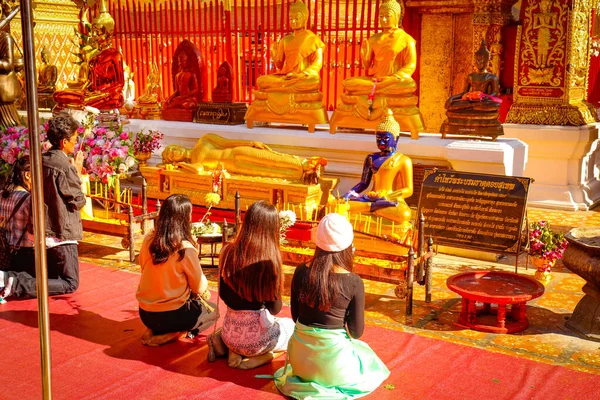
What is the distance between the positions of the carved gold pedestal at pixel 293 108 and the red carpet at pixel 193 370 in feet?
14.7

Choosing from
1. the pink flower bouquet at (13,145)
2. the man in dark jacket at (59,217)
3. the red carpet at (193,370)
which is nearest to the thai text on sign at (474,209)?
the red carpet at (193,370)

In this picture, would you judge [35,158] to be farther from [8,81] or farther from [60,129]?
[8,81]

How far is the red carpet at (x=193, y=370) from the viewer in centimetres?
418

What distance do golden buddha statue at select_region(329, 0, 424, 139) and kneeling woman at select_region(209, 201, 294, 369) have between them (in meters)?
4.56

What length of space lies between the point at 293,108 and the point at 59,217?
4.15 meters

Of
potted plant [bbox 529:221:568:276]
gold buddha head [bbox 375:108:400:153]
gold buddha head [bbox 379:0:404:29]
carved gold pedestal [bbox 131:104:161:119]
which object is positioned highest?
gold buddha head [bbox 379:0:404:29]

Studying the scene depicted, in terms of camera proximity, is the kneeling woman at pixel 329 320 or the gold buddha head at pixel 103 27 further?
the gold buddha head at pixel 103 27

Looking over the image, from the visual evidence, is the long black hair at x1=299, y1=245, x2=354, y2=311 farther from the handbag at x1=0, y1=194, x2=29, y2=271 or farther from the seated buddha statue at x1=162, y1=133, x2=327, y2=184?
the seated buddha statue at x1=162, y1=133, x2=327, y2=184

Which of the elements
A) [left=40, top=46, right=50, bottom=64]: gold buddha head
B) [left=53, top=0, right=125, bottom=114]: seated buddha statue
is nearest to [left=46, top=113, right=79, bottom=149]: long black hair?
[left=53, top=0, right=125, bottom=114]: seated buddha statue

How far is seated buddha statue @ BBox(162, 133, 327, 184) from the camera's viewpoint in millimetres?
7922

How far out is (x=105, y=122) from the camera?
10570 mm

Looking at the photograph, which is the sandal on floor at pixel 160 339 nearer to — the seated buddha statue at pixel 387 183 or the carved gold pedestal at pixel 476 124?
the seated buddha statue at pixel 387 183

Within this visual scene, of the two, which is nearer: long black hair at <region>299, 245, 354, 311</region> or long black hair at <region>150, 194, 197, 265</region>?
long black hair at <region>299, 245, 354, 311</region>

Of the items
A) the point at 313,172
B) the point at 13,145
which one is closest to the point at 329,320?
the point at 313,172
